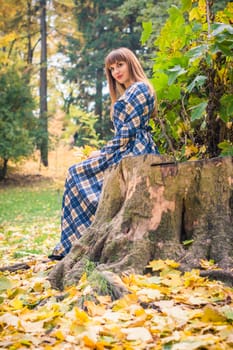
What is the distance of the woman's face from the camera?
3602 mm

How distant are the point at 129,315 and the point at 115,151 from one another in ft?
5.21

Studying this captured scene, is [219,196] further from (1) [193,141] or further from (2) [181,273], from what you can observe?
(1) [193,141]

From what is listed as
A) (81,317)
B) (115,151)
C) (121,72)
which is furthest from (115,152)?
(81,317)

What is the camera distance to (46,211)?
1150 cm

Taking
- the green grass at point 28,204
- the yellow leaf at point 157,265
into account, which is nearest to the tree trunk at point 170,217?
the yellow leaf at point 157,265

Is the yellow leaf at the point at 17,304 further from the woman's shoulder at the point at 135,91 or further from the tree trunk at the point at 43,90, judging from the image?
the tree trunk at the point at 43,90

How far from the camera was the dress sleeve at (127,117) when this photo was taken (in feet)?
11.3

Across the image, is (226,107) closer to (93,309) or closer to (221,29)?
(221,29)

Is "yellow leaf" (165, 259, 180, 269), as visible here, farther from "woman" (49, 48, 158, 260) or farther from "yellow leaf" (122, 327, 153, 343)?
"woman" (49, 48, 158, 260)

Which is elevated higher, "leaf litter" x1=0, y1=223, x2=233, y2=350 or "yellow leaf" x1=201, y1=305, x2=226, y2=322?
"yellow leaf" x1=201, y1=305, x2=226, y2=322

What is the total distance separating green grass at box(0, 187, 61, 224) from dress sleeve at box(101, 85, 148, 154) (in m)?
6.22

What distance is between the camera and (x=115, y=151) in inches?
137

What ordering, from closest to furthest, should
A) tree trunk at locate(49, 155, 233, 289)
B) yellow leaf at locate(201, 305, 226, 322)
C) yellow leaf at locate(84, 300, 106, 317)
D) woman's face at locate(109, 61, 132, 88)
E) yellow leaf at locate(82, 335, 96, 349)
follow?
yellow leaf at locate(82, 335, 96, 349) → yellow leaf at locate(201, 305, 226, 322) → yellow leaf at locate(84, 300, 106, 317) → tree trunk at locate(49, 155, 233, 289) → woman's face at locate(109, 61, 132, 88)

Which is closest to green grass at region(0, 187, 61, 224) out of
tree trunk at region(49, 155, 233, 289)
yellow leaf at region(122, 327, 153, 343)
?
tree trunk at region(49, 155, 233, 289)
